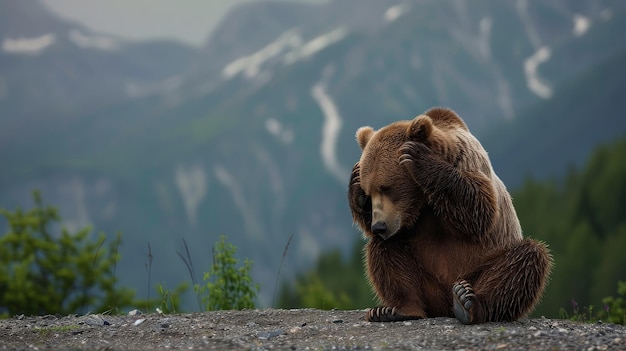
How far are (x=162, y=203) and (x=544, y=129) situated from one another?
41124 millimetres

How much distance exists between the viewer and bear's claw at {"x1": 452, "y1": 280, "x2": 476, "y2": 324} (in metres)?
5.07

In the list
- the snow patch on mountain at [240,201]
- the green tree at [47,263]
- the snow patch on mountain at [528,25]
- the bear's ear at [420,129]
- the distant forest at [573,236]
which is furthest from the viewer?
the snow patch on mountain at [528,25]

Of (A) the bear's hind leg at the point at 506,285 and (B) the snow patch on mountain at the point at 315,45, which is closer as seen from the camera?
(A) the bear's hind leg at the point at 506,285

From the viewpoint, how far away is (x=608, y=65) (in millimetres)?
88938

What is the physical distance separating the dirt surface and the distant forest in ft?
72.5

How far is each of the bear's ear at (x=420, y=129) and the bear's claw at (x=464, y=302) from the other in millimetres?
1072

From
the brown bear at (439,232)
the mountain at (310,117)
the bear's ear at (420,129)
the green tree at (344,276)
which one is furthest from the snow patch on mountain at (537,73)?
the bear's ear at (420,129)

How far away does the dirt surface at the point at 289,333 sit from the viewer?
14.5 feet

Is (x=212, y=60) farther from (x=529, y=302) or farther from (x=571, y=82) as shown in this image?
(x=529, y=302)

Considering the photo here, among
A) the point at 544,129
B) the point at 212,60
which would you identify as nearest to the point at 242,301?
the point at 544,129

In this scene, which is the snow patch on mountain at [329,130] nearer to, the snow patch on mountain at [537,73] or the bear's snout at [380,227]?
the snow patch on mountain at [537,73]

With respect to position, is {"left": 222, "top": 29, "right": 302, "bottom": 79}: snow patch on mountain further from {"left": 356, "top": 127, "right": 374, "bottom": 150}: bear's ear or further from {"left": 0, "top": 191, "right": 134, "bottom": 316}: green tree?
{"left": 356, "top": 127, "right": 374, "bottom": 150}: bear's ear

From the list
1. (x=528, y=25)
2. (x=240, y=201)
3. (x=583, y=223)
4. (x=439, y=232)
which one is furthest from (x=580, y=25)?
(x=439, y=232)

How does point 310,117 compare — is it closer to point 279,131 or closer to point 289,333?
point 279,131
